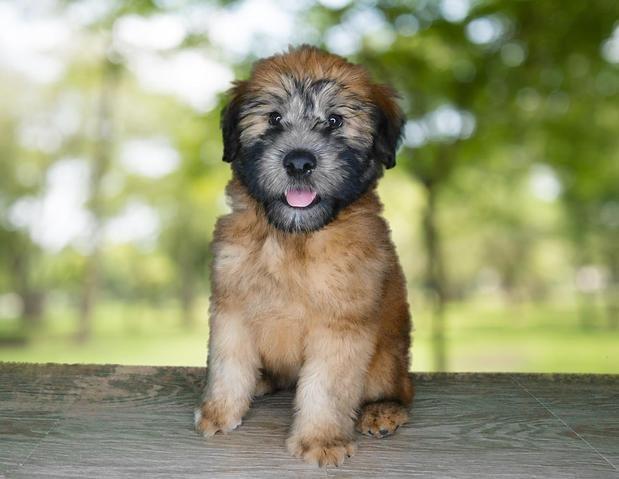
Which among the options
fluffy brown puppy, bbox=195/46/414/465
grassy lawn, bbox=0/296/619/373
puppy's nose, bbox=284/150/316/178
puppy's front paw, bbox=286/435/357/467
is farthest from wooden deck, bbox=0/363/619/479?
grassy lawn, bbox=0/296/619/373

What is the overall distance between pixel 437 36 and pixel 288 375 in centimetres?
→ 668

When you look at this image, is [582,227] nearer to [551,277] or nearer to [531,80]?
[551,277]

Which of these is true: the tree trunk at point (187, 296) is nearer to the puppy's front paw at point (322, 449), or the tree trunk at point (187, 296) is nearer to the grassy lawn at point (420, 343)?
the grassy lawn at point (420, 343)

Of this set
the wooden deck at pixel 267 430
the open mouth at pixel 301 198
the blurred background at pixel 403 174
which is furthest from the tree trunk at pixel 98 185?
the open mouth at pixel 301 198

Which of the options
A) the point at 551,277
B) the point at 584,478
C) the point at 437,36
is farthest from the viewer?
the point at 551,277

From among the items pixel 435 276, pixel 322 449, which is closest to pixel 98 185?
pixel 435 276

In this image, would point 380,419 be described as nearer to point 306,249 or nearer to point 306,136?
point 306,249

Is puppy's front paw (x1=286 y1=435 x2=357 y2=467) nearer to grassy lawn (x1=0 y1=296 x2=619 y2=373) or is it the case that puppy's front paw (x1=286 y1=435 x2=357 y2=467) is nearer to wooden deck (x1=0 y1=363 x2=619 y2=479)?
wooden deck (x1=0 y1=363 x2=619 y2=479)

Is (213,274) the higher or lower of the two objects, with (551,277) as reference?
higher

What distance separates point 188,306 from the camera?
37.9 ft

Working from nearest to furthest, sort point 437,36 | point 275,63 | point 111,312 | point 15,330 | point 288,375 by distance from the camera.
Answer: point 275,63
point 288,375
point 437,36
point 15,330
point 111,312

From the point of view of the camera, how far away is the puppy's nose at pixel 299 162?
7.25 feet

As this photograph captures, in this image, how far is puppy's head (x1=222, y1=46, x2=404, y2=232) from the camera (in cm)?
225

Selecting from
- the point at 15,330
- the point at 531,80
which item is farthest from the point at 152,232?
the point at 531,80
